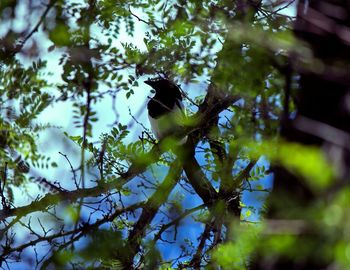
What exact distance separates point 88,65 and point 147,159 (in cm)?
37

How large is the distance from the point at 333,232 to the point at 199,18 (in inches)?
55.5

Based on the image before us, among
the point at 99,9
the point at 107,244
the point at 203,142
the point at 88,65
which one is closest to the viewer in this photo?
the point at 107,244

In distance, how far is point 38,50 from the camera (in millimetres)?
1991

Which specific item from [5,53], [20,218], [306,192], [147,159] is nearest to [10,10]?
[5,53]

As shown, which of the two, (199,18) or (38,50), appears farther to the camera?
(199,18)

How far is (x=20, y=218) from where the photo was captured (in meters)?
2.94

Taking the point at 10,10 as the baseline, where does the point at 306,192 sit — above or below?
below

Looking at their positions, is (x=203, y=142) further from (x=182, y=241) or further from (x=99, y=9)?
(x=99, y=9)

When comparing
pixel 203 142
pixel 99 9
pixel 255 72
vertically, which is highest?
pixel 203 142

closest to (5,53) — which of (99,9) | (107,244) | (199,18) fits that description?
(99,9)

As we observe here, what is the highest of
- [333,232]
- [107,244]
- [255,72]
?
[255,72]

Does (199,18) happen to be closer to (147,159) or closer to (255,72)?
(147,159)

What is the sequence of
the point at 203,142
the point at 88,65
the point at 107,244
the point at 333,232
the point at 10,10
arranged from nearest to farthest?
1. the point at 333,232
2. the point at 107,244
3. the point at 10,10
4. the point at 88,65
5. the point at 203,142

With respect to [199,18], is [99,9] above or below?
above
